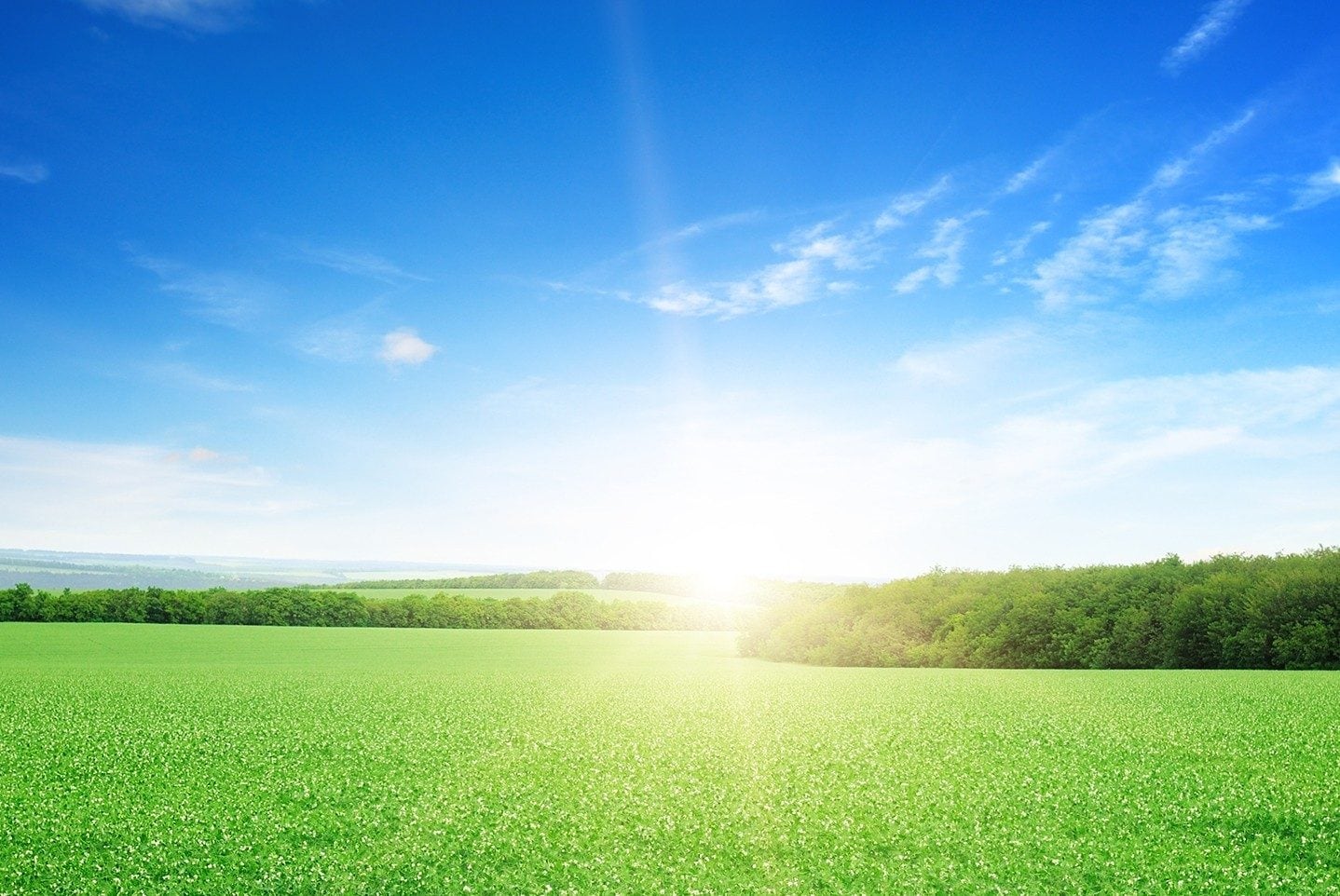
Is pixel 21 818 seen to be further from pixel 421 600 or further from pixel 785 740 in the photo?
pixel 421 600

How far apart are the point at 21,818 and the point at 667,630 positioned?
61974 millimetres

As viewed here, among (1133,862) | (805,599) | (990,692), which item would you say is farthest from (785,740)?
(805,599)

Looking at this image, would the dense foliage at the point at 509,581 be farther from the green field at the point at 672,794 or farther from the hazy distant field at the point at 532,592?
the green field at the point at 672,794

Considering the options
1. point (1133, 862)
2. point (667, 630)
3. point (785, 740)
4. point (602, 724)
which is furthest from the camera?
point (667, 630)

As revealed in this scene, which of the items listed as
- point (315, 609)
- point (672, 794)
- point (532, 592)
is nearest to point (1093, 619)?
point (672, 794)

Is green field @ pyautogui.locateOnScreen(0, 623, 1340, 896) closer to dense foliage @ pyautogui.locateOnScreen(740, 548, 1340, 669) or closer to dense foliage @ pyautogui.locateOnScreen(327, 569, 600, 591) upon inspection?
dense foliage @ pyautogui.locateOnScreen(740, 548, 1340, 669)

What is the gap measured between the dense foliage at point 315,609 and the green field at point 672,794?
45540mm

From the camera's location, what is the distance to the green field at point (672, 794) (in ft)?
23.7

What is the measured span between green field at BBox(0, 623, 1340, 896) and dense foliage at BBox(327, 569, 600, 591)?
69965mm

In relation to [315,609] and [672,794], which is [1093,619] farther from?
[315,609]

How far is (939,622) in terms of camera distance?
39.2m

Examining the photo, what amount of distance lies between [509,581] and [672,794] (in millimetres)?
84791

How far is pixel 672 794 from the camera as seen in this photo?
895 centimetres

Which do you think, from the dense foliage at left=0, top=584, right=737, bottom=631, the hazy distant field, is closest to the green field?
the dense foliage at left=0, top=584, right=737, bottom=631
